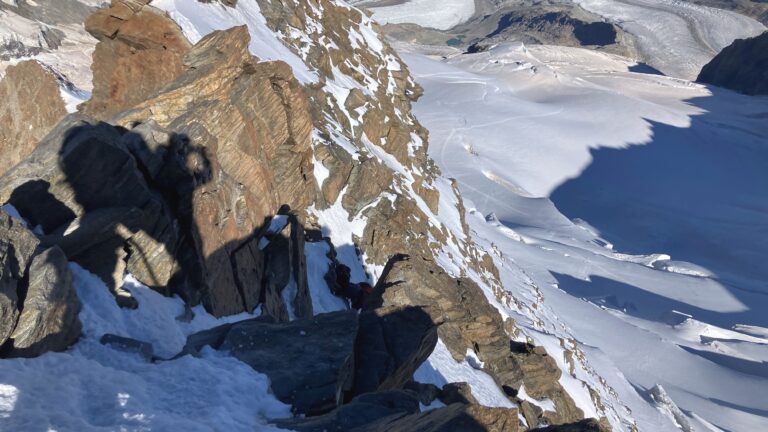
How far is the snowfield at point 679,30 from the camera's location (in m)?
81.3

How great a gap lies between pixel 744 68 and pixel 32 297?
65966 millimetres

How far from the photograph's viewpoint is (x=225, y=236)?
871 cm

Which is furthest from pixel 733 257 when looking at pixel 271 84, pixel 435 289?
pixel 271 84

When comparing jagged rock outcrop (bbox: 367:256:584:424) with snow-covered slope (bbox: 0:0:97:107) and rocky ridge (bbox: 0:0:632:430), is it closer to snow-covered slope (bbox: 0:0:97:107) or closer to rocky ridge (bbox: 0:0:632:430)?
rocky ridge (bbox: 0:0:632:430)

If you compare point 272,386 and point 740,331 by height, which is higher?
point 272,386

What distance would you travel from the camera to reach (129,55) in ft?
38.5

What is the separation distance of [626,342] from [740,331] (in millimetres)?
5384

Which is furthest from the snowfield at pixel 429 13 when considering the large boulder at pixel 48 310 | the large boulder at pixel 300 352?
the large boulder at pixel 48 310

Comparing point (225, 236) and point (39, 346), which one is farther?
point (225, 236)

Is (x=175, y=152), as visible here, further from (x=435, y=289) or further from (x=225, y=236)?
(x=435, y=289)

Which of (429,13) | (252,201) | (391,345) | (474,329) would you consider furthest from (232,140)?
(429,13)

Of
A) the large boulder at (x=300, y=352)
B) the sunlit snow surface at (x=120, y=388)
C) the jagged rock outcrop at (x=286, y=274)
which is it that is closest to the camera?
the sunlit snow surface at (x=120, y=388)

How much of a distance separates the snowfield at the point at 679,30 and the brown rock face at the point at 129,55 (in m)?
76.7

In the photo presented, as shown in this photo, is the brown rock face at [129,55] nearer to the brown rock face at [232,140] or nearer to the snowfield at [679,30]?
the brown rock face at [232,140]
